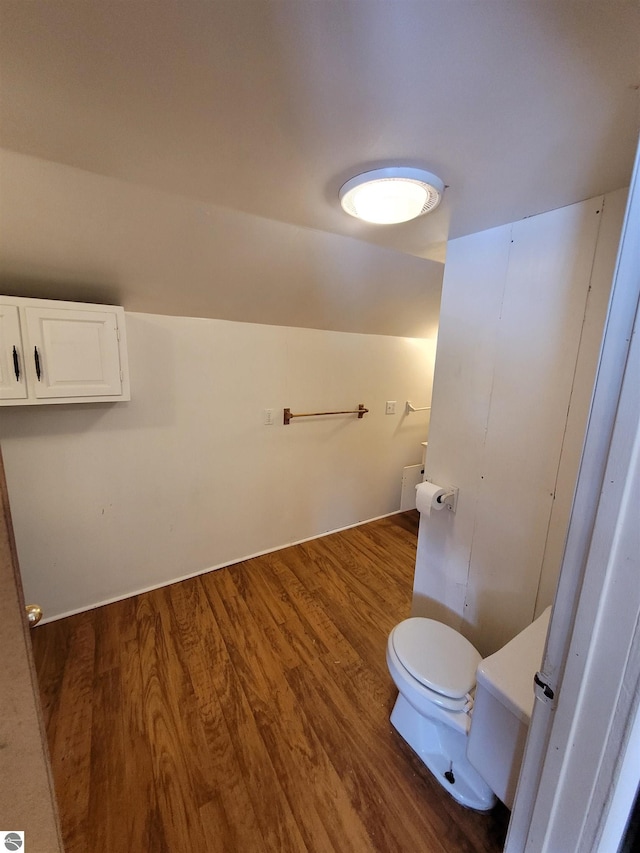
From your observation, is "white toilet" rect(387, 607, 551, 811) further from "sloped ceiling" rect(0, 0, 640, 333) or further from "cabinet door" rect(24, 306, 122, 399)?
"cabinet door" rect(24, 306, 122, 399)

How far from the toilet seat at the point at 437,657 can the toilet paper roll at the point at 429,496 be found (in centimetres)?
50

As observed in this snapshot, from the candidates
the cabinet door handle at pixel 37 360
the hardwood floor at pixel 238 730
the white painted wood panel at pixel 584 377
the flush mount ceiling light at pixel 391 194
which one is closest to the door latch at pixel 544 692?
the white painted wood panel at pixel 584 377

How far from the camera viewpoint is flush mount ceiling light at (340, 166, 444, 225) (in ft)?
2.88

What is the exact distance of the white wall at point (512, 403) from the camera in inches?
41.6

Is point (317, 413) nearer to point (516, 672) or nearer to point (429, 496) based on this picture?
point (429, 496)

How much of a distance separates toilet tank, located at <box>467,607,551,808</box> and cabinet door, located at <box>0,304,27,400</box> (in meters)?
2.08

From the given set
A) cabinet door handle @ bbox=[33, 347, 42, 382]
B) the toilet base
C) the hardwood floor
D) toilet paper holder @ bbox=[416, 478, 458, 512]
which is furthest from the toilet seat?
cabinet door handle @ bbox=[33, 347, 42, 382]

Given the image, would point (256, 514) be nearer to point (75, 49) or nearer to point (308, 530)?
point (308, 530)

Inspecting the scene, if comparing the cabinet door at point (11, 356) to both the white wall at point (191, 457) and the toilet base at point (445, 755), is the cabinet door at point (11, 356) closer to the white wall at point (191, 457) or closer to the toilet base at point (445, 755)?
the white wall at point (191, 457)

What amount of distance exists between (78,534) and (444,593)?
2083 millimetres

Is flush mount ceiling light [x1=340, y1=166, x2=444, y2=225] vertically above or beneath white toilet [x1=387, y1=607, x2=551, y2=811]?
above

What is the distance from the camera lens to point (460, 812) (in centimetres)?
116

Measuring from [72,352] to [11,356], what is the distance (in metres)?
0.22

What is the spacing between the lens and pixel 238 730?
139 centimetres
